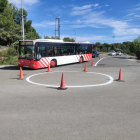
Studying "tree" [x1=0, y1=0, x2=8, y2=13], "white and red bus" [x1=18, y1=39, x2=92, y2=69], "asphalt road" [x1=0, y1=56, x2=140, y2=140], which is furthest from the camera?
"tree" [x1=0, y1=0, x2=8, y2=13]

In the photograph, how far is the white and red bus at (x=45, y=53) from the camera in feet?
48.3

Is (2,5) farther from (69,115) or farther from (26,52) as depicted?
(69,115)

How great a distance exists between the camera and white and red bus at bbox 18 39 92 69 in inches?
580

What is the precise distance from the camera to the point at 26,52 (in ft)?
49.4

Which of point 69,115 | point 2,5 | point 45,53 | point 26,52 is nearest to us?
point 69,115

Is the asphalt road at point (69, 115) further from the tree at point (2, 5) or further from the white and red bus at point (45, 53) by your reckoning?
the tree at point (2, 5)

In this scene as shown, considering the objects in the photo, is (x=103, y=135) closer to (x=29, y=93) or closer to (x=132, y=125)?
(x=132, y=125)

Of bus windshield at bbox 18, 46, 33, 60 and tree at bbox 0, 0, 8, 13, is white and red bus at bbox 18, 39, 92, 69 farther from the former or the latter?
tree at bbox 0, 0, 8, 13

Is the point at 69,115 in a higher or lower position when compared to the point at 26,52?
lower

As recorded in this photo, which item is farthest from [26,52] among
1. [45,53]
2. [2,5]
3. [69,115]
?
[2,5]

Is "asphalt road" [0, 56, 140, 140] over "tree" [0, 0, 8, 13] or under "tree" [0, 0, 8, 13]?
under

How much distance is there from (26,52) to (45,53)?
6.10ft

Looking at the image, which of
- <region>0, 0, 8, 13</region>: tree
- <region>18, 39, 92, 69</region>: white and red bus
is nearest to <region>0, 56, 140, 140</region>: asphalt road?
<region>18, 39, 92, 69</region>: white and red bus

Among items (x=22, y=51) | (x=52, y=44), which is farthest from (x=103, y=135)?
(x=52, y=44)
